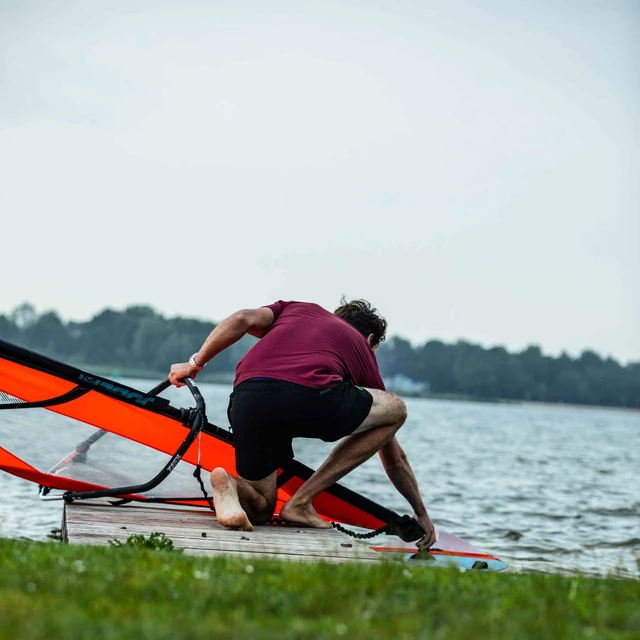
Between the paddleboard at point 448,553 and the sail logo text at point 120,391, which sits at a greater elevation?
the sail logo text at point 120,391

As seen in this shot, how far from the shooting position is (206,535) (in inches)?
213

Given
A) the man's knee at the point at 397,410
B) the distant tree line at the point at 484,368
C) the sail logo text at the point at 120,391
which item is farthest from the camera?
the distant tree line at the point at 484,368

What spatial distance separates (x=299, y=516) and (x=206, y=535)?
1.08m

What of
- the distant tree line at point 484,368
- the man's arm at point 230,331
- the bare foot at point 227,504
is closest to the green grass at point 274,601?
the bare foot at point 227,504

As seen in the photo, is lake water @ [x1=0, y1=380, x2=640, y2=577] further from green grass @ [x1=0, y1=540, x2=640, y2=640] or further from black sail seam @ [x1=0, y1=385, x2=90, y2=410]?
green grass @ [x1=0, y1=540, x2=640, y2=640]

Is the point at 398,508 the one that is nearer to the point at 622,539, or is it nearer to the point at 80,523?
the point at 622,539

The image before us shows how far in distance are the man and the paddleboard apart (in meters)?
0.75

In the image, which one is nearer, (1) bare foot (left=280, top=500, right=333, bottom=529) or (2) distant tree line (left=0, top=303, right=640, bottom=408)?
(1) bare foot (left=280, top=500, right=333, bottom=529)

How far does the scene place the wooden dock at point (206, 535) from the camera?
16.4 feet

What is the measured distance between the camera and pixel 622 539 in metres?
12.1

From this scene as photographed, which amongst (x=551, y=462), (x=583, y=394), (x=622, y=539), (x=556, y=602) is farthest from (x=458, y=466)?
(x=583, y=394)

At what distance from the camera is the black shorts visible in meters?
5.78

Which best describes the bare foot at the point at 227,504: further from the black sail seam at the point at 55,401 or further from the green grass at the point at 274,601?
the green grass at the point at 274,601

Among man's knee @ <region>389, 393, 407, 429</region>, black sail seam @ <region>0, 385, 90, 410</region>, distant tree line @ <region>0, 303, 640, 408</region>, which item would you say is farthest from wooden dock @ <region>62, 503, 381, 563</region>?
distant tree line @ <region>0, 303, 640, 408</region>
